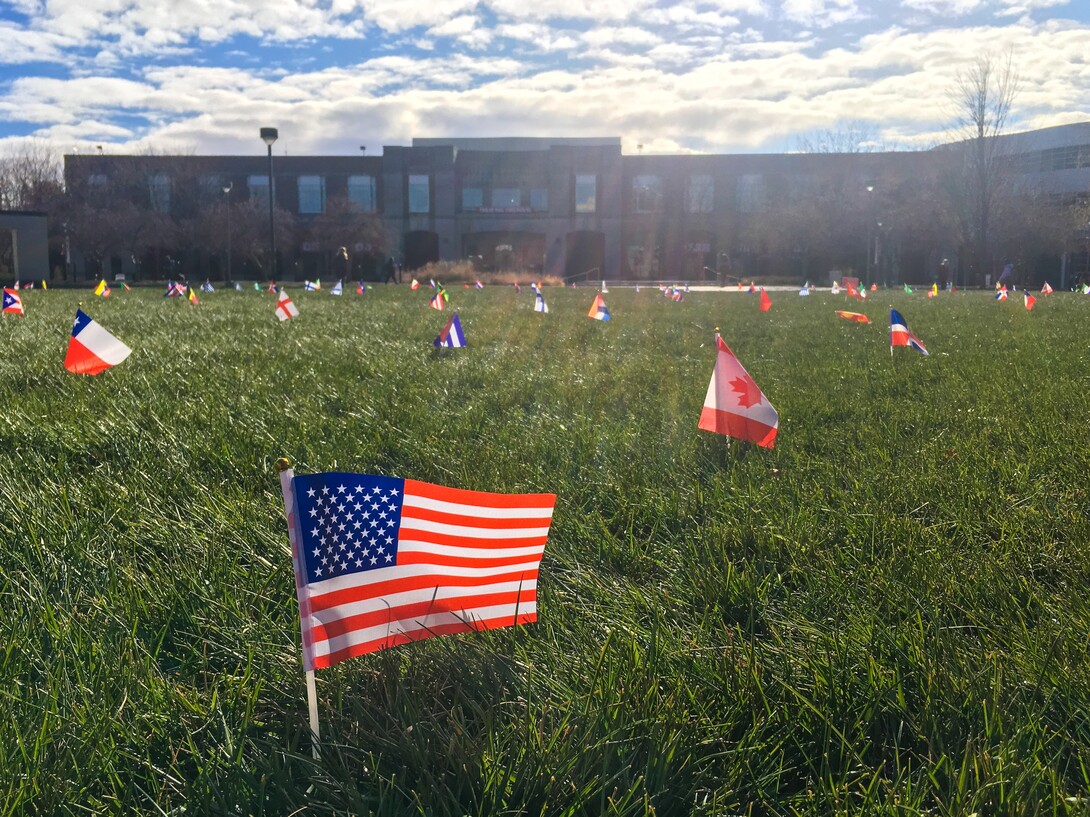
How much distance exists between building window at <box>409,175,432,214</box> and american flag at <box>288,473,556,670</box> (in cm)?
7669

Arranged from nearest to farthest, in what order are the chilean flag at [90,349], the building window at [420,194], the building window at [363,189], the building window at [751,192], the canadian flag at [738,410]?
1. the canadian flag at [738,410]
2. the chilean flag at [90,349]
3. the building window at [751,192]
4. the building window at [420,194]
5. the building window at [363,189]

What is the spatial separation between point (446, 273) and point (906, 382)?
49967 mm

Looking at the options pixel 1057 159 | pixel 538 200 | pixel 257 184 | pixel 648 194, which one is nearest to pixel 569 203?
pixel 538 200

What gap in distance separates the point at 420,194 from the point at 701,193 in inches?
947

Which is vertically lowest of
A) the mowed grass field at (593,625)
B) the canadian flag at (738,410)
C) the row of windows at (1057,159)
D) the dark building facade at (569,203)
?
the mowed grass field at (593,625)

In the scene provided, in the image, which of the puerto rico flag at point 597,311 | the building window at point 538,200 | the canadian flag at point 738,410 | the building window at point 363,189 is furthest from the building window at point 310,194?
the canadian flag at point 738,410

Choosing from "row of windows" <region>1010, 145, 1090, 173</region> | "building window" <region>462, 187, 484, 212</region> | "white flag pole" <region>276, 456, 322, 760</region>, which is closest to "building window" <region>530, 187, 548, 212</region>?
"building window" <region>462, 187, 484, 212</region>

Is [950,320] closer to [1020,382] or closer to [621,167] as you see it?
[1020,382]

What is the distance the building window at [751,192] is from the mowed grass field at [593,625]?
73.1 m

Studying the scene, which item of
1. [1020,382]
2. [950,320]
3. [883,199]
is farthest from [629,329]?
[883,199]

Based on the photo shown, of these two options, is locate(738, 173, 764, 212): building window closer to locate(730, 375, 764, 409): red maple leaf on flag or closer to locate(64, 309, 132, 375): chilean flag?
locate(64, 309, 132, 375): chilean flag

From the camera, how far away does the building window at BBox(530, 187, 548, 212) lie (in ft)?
252

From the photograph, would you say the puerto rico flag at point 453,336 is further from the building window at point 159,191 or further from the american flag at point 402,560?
the building window at point 159,191

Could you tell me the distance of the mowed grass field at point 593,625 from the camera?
188 cm
